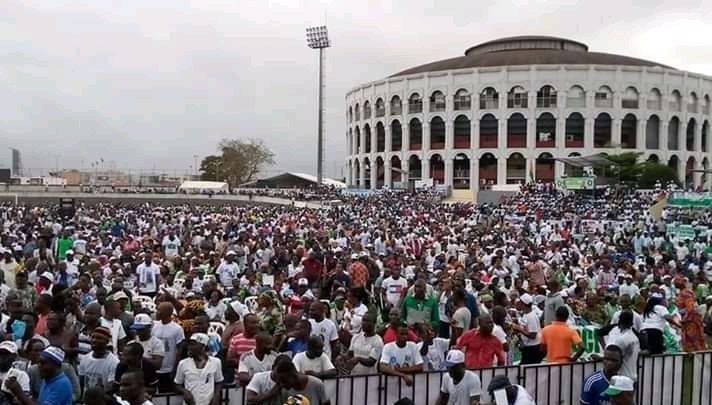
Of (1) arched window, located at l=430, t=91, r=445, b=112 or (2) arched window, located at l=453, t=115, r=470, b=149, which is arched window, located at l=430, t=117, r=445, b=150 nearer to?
(1) arched window, located at l=430, t=91, r=445, b=112

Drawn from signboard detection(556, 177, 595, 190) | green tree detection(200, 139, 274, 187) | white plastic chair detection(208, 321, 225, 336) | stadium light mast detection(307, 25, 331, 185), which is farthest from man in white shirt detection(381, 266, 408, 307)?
green tree detection(200, 139, 274, 187)

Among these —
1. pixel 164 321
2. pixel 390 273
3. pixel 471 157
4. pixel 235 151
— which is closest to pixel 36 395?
pixel 164 321

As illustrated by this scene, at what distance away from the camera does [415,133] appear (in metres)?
76.2

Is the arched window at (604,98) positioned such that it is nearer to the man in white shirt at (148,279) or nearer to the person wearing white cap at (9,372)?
the man in white shirt at (148,279)

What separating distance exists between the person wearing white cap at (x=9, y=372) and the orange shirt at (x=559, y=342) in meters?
5.05

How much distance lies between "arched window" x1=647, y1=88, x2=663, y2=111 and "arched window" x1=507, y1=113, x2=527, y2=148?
13.0m

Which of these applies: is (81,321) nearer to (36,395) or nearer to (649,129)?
(36,395)

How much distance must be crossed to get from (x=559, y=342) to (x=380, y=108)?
73043mm

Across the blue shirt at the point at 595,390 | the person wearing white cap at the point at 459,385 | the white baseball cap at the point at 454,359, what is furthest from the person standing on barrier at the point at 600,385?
the white baseball cap at the point at 454,359

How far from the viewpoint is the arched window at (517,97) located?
2724 inches

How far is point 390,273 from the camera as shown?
36.4 feet

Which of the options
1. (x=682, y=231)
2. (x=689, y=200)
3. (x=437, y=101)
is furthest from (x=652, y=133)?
(x=682, y=231)

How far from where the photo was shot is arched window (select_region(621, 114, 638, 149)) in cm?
6980

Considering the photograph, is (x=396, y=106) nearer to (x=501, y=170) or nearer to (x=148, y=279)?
(x=501, y=170)
